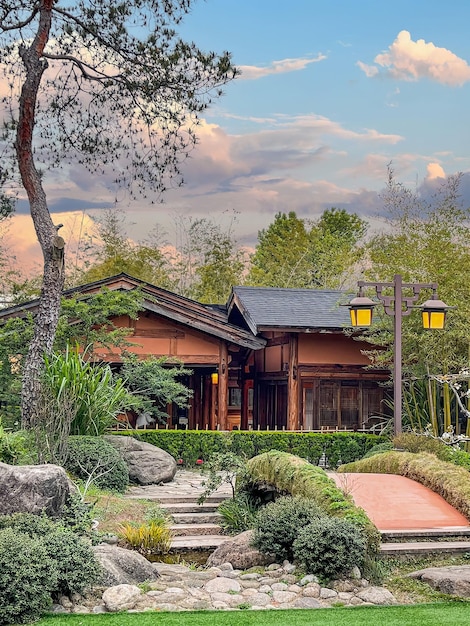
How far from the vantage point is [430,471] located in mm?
9969

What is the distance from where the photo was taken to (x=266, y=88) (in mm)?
16703

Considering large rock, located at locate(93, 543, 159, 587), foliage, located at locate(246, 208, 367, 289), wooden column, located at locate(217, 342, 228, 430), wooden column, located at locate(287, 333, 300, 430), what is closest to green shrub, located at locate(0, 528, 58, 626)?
large rock, located at locate(93, 543, 159, 587)

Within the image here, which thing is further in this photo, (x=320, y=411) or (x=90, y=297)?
(x=320, y=411)

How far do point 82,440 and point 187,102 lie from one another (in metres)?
6.47

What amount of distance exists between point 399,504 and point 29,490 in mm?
4287

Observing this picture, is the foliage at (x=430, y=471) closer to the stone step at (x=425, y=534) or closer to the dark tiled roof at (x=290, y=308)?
the stone step at (x=425, y=534)

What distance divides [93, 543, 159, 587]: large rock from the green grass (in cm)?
78

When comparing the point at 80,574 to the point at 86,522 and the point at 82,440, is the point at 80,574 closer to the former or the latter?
the point at 86,522

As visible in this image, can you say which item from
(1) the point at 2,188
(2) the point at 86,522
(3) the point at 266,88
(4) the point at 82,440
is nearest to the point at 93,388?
(4) the point at 82,440

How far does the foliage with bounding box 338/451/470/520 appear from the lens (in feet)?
30.7

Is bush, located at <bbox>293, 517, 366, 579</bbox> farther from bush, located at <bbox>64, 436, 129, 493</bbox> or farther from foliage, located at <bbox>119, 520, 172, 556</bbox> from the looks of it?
bush, located at <bbox>64, 436, 129, 493</bbox>

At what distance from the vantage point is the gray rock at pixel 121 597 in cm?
644

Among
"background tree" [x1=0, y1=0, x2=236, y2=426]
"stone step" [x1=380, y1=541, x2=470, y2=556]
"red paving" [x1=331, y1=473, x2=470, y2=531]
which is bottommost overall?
"stone step" [x1=380, y1=541, x2=470, y2=556]

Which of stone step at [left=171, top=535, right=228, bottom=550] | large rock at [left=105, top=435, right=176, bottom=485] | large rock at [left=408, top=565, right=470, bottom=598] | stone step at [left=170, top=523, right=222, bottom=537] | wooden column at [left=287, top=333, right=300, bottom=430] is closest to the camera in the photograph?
large rock at [left=408, top=565, right=470, bottom=598]
